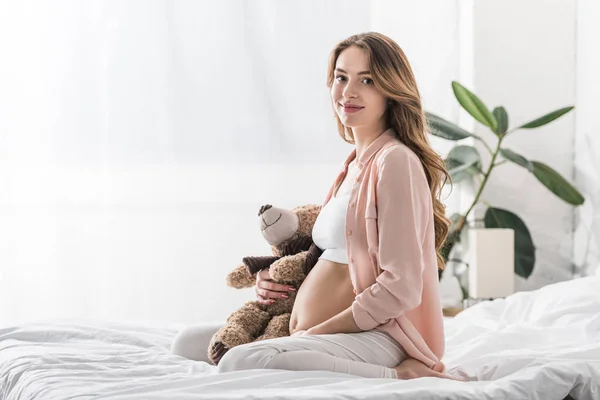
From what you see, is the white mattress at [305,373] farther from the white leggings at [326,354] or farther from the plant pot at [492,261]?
the plant pot at [492,261]

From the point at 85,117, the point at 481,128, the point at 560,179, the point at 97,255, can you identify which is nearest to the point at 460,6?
the point at 481,128

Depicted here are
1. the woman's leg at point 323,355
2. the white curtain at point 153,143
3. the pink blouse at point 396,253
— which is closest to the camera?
the woman's leg at point 323,355

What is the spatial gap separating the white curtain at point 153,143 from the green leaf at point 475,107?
611 mm

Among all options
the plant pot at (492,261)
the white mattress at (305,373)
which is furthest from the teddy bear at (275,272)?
the plant pot at (492,261)

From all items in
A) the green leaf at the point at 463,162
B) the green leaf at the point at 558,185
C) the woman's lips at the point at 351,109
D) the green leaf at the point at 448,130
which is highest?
the woman's lips at the point at 351,109

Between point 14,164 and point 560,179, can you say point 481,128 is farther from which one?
point 14,164

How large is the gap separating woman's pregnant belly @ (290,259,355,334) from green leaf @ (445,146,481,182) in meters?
1.73

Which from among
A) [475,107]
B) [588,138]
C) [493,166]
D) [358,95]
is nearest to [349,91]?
[358,95]

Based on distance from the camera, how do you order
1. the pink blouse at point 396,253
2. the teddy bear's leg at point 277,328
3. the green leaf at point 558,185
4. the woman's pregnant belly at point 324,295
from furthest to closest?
the green leaf at point 558,185 → the teddy bear's leg at point 277,328 → the woman's pregnant belly at point 324,295 → the pink blouse at point 396,253

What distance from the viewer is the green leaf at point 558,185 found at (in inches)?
131

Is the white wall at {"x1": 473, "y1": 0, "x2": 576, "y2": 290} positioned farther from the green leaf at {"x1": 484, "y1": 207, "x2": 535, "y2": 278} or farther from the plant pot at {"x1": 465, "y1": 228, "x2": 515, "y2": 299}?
the plant pot at {"x1": 465, "y1": 228, "x2": 515, "y2": 299}

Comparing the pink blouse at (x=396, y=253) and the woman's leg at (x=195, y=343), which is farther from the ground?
the pink blouse at (x=396, y=253)

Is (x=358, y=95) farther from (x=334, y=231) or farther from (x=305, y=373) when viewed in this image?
(x=305, y=373)

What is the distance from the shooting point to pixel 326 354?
4.90 ft
